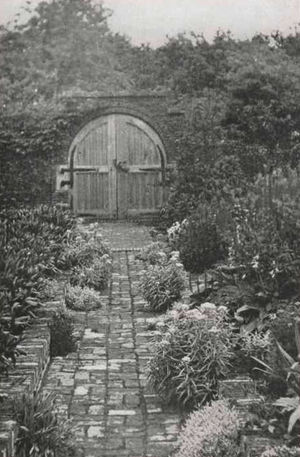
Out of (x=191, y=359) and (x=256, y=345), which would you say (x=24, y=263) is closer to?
(x=191, y=359)

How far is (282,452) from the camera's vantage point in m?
3.58

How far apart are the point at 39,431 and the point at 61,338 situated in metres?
2.34

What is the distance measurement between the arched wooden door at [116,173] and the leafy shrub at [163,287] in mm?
7224

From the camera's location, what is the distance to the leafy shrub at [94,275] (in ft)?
30.2

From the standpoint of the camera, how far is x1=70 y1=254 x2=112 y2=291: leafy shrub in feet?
30.2

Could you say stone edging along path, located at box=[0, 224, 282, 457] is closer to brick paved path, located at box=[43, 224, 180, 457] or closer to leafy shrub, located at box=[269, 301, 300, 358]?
brick paved path, located at box=[43, 224, 180, 457]

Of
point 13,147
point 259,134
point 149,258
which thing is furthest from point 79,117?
point 149,258

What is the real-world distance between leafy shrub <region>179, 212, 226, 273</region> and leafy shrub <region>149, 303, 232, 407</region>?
3745mm

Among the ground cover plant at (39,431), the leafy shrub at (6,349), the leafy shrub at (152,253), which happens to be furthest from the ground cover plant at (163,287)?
the ground cover plant at (39,431)

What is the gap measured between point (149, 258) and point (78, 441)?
6.05 m

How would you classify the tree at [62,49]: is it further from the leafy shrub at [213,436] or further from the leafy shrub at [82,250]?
the leafy shrub at [213,436]

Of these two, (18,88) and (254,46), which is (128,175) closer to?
(254,46)

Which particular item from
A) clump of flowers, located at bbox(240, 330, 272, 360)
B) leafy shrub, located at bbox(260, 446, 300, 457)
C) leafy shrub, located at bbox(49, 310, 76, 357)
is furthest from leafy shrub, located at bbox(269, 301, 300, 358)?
leafy shrub, located at bbox(49, 310, 76, 357)

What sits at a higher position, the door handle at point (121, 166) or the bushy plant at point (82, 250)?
the door handle at point (121, 166)
